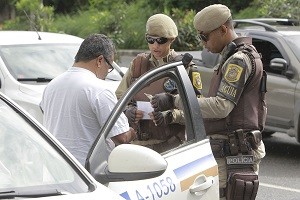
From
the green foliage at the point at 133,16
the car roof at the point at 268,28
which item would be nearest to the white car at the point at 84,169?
the car roof at the point at 268,28

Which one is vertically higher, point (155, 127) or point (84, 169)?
point (84, 169)

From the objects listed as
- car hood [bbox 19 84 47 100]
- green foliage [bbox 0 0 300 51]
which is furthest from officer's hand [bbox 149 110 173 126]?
green foliage [bbox 0 0 300 51]

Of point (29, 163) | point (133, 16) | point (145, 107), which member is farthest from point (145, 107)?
point (133, 16)

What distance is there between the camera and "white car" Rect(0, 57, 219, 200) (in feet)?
13.2

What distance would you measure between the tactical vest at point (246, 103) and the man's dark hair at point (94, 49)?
793mm

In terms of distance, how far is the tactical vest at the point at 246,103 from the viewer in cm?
575

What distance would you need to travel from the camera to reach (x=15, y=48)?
10.3 m

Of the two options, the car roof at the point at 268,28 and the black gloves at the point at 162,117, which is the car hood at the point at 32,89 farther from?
the black gloves at the point at 162,117

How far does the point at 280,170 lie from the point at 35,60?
3121 millimetres

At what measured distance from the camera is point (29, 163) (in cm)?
419

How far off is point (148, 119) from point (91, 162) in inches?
57.0

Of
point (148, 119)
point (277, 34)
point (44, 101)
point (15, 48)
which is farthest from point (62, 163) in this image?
point (277, 34)

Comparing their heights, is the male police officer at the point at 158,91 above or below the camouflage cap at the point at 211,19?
below

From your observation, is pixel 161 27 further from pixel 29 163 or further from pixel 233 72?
pixel 29 163
